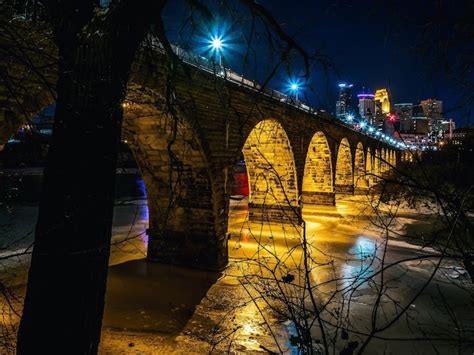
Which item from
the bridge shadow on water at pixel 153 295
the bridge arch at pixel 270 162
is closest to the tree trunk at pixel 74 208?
the bridge shadow on water at pixel 153 295

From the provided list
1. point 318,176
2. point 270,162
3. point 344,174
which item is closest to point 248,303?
point 270,162

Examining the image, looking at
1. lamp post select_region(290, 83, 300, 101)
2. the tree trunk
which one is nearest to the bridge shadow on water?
the tree trunk

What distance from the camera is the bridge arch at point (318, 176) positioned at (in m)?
19.1

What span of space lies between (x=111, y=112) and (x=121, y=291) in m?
6.35

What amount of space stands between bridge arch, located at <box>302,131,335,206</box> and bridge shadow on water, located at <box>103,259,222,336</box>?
12853 millimetres

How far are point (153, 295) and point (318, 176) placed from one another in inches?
582

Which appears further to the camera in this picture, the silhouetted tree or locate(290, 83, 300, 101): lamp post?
locate(290, 83, 300, 101): lamp post

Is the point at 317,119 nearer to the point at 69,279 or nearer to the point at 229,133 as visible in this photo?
the point at 229,133

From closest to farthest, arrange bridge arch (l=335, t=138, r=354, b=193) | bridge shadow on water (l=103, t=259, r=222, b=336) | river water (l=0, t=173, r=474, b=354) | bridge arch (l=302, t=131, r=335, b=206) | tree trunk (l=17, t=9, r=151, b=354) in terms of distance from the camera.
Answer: tree trunk (l=17, t=9, r=151, b=354) → river water (l=0, t=173, r=474, b=354) → bridge shadow on water (l=103, t=259, r=222, b=336) → bridge arch (l=302, t=131, r=335, b=206) → bridge arch (l=335, t=138, r=354, b=193)

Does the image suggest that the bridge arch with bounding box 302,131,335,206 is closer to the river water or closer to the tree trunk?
the river water

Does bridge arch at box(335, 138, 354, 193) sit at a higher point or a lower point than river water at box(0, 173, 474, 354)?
higher

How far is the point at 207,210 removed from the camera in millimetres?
8391

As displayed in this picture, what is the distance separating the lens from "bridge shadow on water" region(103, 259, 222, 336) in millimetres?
5846

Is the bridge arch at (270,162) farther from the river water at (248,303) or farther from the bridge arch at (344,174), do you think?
the bridge arch at (344,174)
